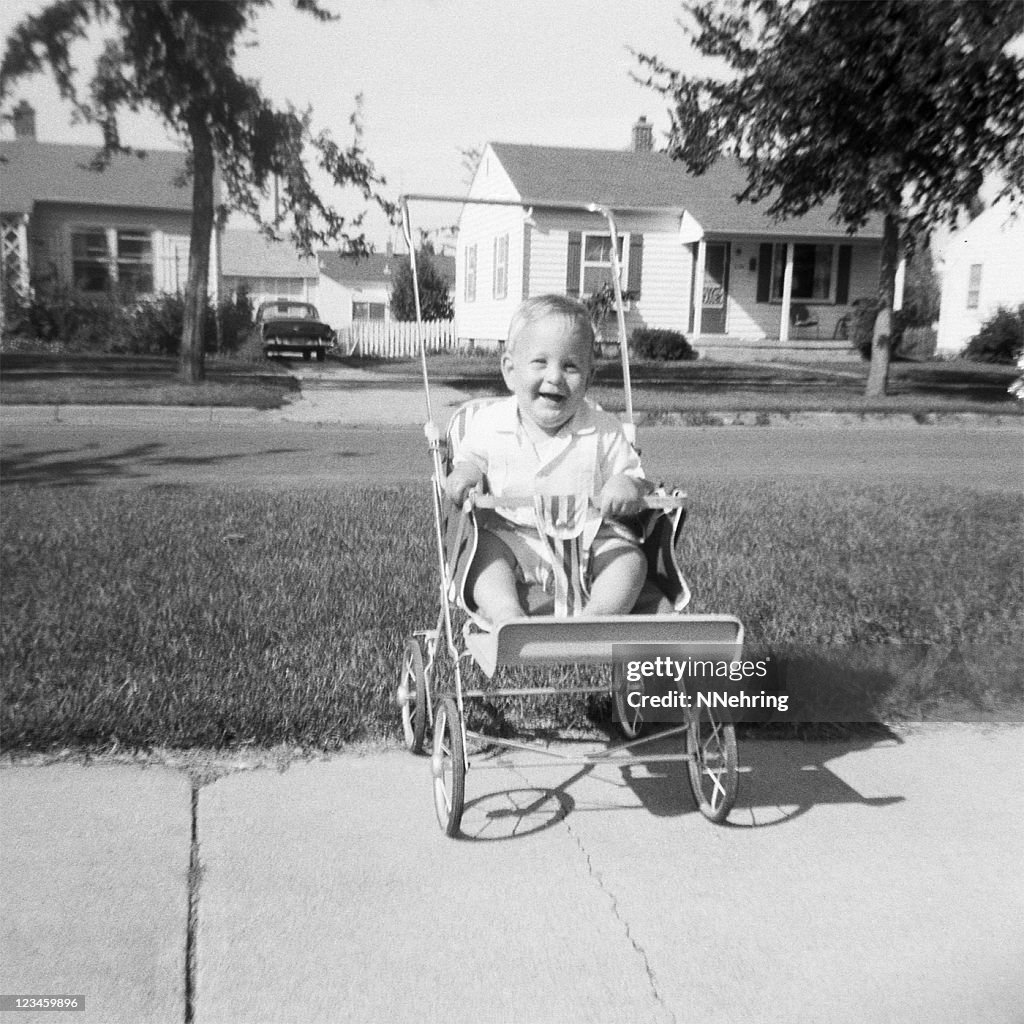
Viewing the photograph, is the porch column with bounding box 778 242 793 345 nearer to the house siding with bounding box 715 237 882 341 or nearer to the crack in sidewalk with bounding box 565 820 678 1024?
the house siding with bounding box 715 237 882 341

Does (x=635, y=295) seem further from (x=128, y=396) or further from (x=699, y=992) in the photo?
(x=699, y=992)

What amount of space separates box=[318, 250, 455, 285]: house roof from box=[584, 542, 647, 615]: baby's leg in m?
2.80

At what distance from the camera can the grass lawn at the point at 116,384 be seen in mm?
13227

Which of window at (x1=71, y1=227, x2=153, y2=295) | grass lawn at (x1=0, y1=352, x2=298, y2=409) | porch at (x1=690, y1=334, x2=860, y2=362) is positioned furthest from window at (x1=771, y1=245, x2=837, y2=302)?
window at (x1=71, y1=227, x2=153, y2=295)

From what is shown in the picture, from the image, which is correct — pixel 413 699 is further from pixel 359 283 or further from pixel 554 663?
pixel 359 283

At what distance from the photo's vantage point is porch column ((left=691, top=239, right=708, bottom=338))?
386 inches

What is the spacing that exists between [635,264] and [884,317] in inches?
190

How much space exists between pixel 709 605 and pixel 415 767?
194 centimetres

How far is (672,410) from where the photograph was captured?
13.4 meters

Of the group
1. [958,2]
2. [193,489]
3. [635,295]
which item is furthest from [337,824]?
[635,295]

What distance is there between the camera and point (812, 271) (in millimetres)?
24766

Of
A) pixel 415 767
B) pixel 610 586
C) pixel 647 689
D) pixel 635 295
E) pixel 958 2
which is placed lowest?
pixel 415 767

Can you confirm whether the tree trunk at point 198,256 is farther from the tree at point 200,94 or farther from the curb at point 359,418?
the curb at point 359,418

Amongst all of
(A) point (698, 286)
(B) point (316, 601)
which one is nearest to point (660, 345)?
(A) point (698, 286)
